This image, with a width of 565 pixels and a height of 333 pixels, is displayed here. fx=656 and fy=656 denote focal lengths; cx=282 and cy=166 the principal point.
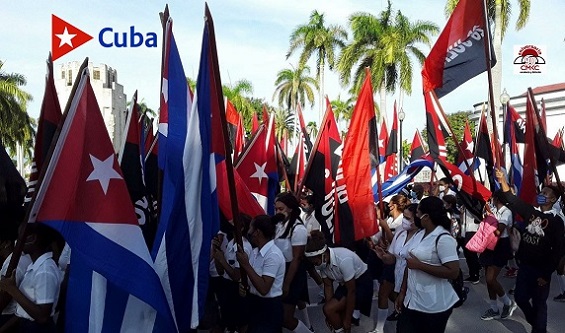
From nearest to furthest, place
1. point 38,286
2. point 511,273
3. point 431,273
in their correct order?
point 38,286, point 431,273, point 511,273

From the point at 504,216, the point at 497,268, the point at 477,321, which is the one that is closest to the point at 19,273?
the point at 477,321

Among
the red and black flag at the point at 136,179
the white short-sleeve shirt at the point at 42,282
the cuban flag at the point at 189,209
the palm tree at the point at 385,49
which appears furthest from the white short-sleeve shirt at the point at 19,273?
the palm tree at the point at 385,49

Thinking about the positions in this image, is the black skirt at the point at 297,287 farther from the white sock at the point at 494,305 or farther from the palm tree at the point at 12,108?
the palm tree at the point at 12,108

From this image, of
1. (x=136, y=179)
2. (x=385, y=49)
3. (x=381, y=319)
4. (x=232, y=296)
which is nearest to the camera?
(x=136, y=179)

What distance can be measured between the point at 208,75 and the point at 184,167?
665 millimetres

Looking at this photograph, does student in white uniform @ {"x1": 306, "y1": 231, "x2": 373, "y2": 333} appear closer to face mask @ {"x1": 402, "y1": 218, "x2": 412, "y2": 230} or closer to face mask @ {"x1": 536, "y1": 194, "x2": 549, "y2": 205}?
face mask @ {"x1": 402, "y1": 218, "x2": 412, "y2": 230}

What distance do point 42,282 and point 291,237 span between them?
2.75 m

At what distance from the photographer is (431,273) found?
14.7ft

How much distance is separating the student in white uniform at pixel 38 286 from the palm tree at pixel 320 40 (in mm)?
36281

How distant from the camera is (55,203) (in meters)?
3.68

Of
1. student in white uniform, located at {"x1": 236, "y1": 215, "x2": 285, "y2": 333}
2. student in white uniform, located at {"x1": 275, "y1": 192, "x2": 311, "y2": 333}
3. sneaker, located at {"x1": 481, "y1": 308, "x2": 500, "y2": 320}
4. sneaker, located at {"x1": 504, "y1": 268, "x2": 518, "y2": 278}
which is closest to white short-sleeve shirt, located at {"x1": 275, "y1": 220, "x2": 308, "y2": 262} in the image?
student in white uniform, located at {"x1": 275, "y1": 192, "x2": 311, "y2": 333}

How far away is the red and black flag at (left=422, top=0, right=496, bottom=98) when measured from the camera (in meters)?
Result: 7.12

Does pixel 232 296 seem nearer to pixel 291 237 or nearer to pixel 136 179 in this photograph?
pixel 291 237

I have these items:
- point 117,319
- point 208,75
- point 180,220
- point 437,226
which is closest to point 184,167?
point 180,220
